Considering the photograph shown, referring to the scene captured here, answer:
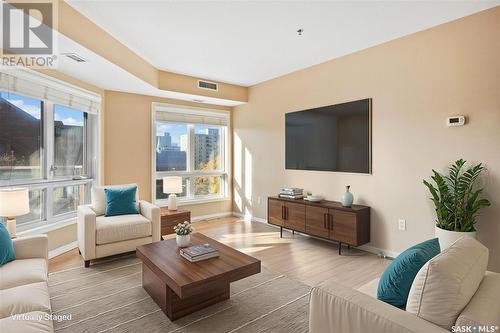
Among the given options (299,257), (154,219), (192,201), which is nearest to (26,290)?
(154,219)

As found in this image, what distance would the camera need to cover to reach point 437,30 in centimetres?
306

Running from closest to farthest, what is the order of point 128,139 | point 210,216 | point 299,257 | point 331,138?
point 299,257 < point 331,138 < point 128,139 < point 210,216

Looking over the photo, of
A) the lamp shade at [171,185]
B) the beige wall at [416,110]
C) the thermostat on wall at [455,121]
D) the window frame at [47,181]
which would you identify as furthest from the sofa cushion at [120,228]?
the thermostat on wall at [455,121]

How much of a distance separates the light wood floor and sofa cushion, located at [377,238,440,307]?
141cm

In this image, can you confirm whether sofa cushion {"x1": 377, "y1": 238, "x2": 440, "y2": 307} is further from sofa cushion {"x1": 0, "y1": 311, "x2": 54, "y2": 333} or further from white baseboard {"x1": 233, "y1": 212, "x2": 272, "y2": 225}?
white baseboard {"x1": 233, "y1": 212, "x2": 272, "y2": 225}

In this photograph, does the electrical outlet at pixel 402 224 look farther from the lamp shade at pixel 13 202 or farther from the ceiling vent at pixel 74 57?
the ceiling vent at pixel 74 57

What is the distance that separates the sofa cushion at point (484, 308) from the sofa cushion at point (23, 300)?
2.10 metres

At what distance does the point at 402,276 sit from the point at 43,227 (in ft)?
13.0

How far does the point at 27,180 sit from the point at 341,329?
3.86m

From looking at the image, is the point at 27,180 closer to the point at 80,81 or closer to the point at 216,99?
the point at 80,81

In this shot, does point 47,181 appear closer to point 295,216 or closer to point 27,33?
point 27,33

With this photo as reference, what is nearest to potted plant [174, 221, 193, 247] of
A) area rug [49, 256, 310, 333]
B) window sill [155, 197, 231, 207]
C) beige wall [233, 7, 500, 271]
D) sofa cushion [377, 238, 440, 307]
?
area rug [49, 256, 310, 333]

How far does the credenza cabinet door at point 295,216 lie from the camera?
407 centimetres

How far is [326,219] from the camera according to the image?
147 inches
